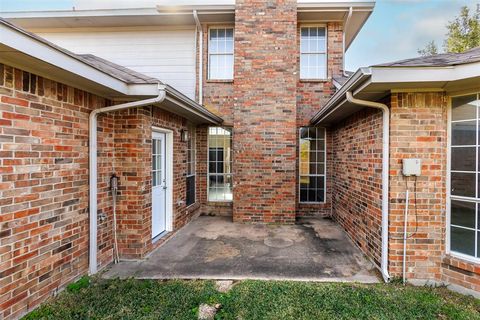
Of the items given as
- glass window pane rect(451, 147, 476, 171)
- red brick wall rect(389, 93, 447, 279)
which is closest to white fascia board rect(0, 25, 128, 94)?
red brick wall rect(389, 93, 447, 279)

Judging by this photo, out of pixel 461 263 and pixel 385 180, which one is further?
pixel 385 180

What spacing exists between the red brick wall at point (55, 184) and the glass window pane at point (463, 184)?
15.2ft

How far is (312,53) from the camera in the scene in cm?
693

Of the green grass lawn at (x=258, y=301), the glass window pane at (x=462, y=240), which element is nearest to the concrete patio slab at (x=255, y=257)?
the green grass lawn at (x=258, y=301)

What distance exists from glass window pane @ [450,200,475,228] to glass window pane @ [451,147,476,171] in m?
0.46

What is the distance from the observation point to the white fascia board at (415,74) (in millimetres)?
2816

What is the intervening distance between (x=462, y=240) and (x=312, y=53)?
5.76 meters

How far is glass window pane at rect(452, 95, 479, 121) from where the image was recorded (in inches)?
117

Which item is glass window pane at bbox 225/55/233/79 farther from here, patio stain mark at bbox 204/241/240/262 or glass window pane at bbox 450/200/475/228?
glass window pane at bbox 450/200/475/228

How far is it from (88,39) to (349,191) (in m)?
8.81

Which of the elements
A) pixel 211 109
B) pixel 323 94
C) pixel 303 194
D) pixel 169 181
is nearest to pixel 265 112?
pixel 211 109

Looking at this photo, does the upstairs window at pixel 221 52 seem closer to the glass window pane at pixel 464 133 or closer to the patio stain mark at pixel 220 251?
the patio stain mark at pixel 220 251

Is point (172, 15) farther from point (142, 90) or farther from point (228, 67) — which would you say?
point (142, 90)

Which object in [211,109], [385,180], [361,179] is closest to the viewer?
[385,180]
